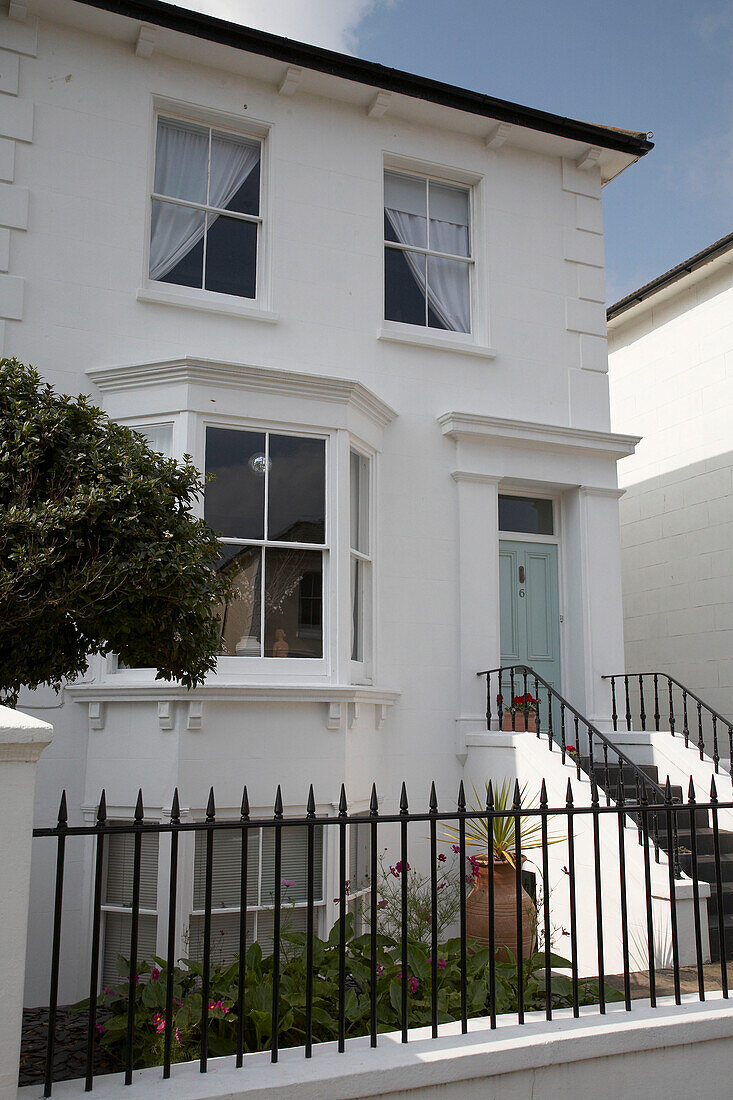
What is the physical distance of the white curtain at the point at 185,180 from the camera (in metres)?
8.77

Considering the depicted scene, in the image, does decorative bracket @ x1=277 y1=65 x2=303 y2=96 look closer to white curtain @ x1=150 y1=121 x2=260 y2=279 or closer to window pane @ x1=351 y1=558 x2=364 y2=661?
white curtain @ x1=150 y1=121 x2=260 y2=279

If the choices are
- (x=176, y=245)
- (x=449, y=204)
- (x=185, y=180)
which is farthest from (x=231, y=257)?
(x=449, y=204)

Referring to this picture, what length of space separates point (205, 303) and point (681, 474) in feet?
25.0

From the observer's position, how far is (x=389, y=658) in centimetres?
882

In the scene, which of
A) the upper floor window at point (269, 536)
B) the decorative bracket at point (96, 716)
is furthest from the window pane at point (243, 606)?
the decorative bracket at point (96, 716)

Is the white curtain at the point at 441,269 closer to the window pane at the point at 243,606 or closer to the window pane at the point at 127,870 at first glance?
the window pane at the point at 243,606

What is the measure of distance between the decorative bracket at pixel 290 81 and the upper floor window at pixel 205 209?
1.88 feet

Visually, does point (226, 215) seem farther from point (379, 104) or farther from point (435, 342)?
point (435, 342)

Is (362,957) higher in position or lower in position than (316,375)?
lower

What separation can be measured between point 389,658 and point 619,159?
654 cm

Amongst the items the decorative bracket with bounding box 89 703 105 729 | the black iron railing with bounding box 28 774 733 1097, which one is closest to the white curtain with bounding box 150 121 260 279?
the decorative bracket with bounding box 89 703 105 729

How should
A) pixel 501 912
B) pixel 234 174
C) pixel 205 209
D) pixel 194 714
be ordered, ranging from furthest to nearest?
1. pixel 234 174
2. pixel 205 209
3. pixel 194 714
4. pixel 501 912

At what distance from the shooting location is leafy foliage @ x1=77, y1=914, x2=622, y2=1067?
4.09m

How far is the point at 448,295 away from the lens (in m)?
10.0
